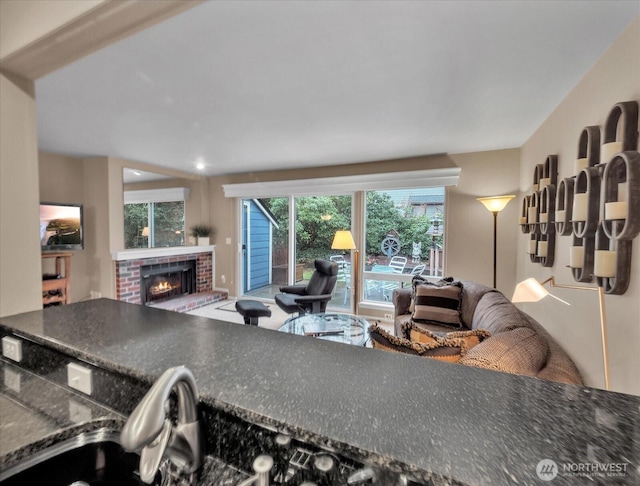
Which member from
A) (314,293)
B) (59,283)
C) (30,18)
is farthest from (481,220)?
(59,283)

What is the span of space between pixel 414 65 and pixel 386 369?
186 centimetres

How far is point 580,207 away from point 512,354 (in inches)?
38.0

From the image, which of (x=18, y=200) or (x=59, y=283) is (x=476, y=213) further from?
(x=59, y=283)

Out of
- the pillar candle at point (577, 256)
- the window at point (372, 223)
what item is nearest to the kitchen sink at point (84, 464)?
the pillar candle at point (577, 256)

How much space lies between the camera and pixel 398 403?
580 millimetres

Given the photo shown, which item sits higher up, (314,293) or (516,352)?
(516,352)

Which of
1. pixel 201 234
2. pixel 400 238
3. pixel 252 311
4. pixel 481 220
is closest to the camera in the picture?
pixel 252 311

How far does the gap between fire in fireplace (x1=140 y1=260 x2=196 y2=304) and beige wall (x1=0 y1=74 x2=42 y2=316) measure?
11.6ft

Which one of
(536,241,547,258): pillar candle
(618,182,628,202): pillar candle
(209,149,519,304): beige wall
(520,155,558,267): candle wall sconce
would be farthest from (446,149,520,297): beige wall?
(618,182,628,202): pillar candle

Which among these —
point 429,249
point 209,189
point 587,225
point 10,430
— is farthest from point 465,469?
point 209,189

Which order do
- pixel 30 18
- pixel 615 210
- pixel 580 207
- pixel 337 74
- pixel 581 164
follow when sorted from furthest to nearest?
pixel 337 74
pixel 581 164
pixel 580 207
pixel 615 210
pixel 30 18

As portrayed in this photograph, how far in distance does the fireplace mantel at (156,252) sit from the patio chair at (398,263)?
3.39 m

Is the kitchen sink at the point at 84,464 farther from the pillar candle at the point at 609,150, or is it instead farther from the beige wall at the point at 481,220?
the beige wall at the point at 481,220

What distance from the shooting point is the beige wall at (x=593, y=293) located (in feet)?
4.47
